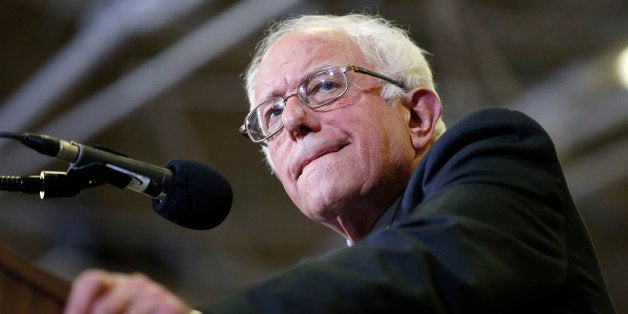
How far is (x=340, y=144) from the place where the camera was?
1.87m

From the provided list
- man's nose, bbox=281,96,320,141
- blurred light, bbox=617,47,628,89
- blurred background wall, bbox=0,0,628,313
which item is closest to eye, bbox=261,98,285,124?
man's nose, bbox=281,96,320,141

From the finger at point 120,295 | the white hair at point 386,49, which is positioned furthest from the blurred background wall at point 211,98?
the finger at point 120,295

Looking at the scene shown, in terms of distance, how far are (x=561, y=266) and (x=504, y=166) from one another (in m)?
0.17

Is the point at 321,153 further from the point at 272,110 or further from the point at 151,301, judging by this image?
the point at 151,301

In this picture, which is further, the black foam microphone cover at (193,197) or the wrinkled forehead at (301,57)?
the wrinkled forehead at (301,57)

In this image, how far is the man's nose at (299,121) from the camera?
1.91 m

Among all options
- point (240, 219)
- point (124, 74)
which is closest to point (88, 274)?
point (124, 74)

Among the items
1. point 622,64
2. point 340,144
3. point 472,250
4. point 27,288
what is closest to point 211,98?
point 622,64

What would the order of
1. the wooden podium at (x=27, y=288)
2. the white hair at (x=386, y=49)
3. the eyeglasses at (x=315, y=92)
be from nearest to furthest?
the wooden podium at (x=27, y=288) → the eyeglasses at (x=315, y=92) → the white hair at (x=386, y=49)

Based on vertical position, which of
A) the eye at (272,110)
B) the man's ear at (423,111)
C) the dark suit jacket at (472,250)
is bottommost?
the dark suit jacket at (472,250)

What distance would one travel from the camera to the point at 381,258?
1067mm

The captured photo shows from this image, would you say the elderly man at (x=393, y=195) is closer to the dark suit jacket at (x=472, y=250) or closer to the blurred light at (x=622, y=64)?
the dark suit jacket at (x=472, y=250)

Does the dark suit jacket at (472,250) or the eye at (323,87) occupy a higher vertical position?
the eye at (323,87)

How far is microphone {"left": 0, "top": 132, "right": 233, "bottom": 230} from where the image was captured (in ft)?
4.25
